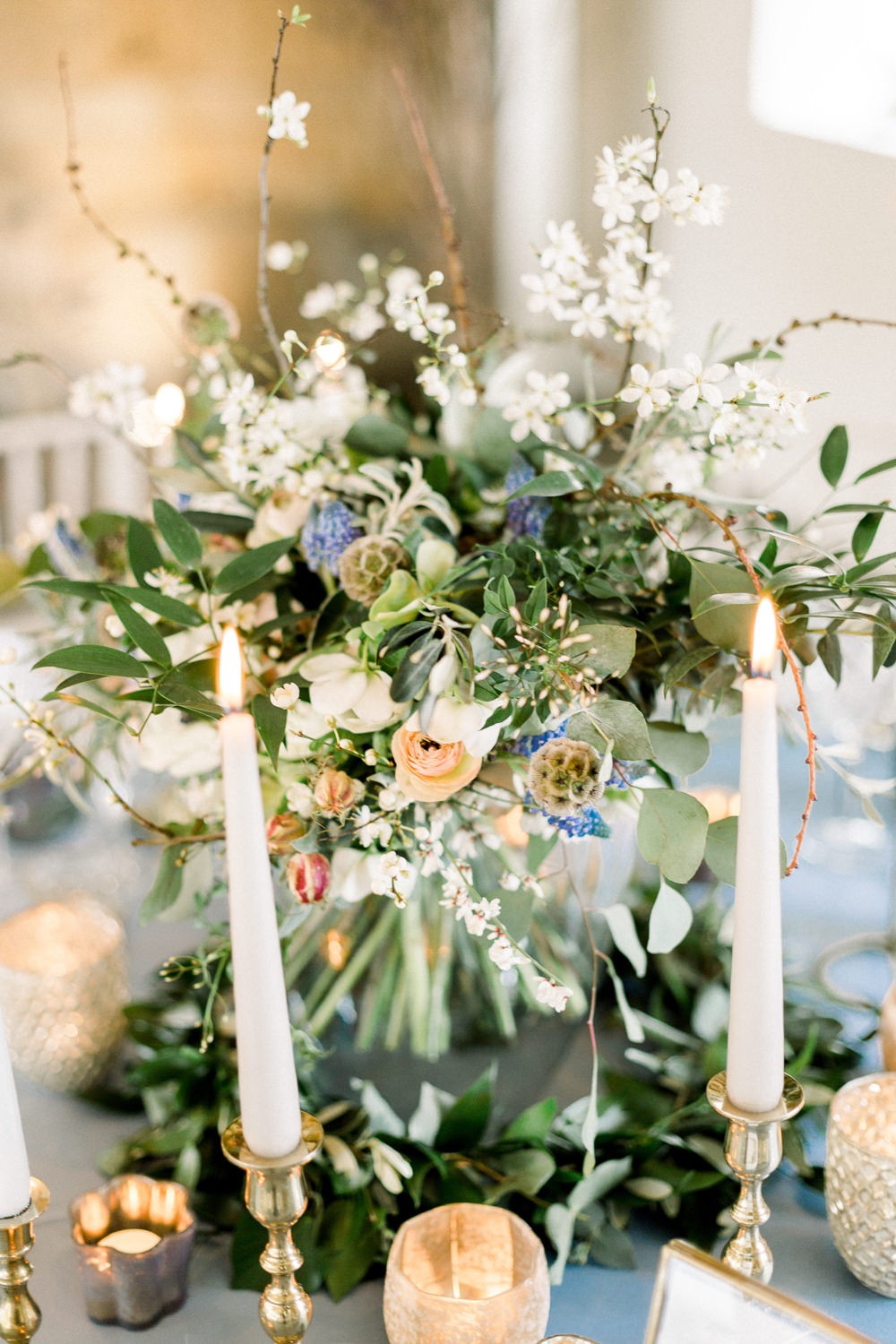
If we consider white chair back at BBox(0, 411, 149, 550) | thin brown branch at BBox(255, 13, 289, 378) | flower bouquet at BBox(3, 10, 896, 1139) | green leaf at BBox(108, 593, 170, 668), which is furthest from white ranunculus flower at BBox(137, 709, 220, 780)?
white chair back at BBox(0, 411, 149, 550)

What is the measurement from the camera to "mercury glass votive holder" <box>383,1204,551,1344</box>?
0.50 meters

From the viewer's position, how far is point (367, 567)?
61cm

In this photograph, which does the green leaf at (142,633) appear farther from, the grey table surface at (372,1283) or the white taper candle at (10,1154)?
the grey table surface at (372,1283)

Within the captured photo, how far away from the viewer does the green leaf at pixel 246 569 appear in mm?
601

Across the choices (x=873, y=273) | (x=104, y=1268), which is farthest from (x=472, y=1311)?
(x=873, y=273)

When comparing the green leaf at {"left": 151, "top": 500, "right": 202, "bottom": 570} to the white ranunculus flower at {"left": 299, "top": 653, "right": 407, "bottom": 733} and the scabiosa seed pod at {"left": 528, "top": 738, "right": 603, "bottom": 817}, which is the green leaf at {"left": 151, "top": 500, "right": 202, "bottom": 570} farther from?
the scabiosa seed pod at {"left": 528, "top": 738, "right": 603, "bottom": 817}

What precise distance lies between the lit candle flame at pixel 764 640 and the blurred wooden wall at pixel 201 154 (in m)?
2.10

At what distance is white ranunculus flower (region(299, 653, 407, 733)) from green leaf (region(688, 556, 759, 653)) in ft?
0.52

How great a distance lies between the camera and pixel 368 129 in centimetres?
248

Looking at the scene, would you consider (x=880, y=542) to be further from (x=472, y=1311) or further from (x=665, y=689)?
(x=472, y=1311)

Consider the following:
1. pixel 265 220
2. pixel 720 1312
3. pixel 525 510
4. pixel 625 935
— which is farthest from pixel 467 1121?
pixel 265 220

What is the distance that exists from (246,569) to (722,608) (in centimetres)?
25

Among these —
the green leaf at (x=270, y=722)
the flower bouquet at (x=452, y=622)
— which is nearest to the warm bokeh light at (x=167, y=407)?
the flower bouquet at (x=452, y=622)

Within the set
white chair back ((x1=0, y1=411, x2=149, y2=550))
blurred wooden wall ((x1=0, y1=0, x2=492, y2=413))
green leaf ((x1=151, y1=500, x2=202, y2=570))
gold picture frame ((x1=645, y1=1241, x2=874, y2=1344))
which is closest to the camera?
gold picture frame ((x1=645, y1=1241, x2=874, y2=1344))
